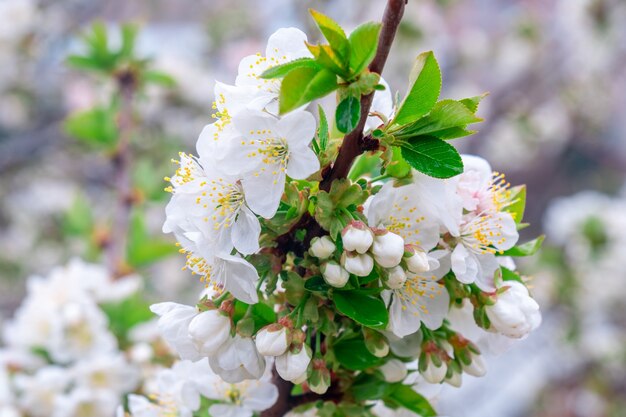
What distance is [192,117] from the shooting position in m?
3.75

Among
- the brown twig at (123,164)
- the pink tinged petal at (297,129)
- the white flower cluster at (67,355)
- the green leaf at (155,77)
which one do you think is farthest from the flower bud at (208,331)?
the green leaf at (155,77)

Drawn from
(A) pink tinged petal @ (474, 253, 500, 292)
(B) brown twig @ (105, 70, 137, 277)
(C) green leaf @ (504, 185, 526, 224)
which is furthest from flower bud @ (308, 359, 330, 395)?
(B) brown twig @ (105, 70, 137, 277)

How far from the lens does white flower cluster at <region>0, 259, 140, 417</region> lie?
3.89ft

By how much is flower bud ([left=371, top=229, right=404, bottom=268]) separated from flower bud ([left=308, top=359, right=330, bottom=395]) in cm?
15

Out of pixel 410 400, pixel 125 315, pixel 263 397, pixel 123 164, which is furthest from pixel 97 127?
pixel 410 400

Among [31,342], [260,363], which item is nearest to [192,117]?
[31,342]

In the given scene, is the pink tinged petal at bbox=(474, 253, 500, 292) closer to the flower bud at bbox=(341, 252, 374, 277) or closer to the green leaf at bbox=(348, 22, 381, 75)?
the flower bud at bbox=(341, 252, 374, 277)

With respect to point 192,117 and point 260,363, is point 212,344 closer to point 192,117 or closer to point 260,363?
point 260,363

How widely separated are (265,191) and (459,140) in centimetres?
385

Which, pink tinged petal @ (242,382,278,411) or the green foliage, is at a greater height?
pink tinged petal @ (242,382,278,411)

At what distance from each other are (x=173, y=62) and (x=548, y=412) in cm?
415

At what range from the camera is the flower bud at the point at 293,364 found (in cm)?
63

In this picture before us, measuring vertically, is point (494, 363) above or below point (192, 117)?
below

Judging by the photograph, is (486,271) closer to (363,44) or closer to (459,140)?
(363,44)
